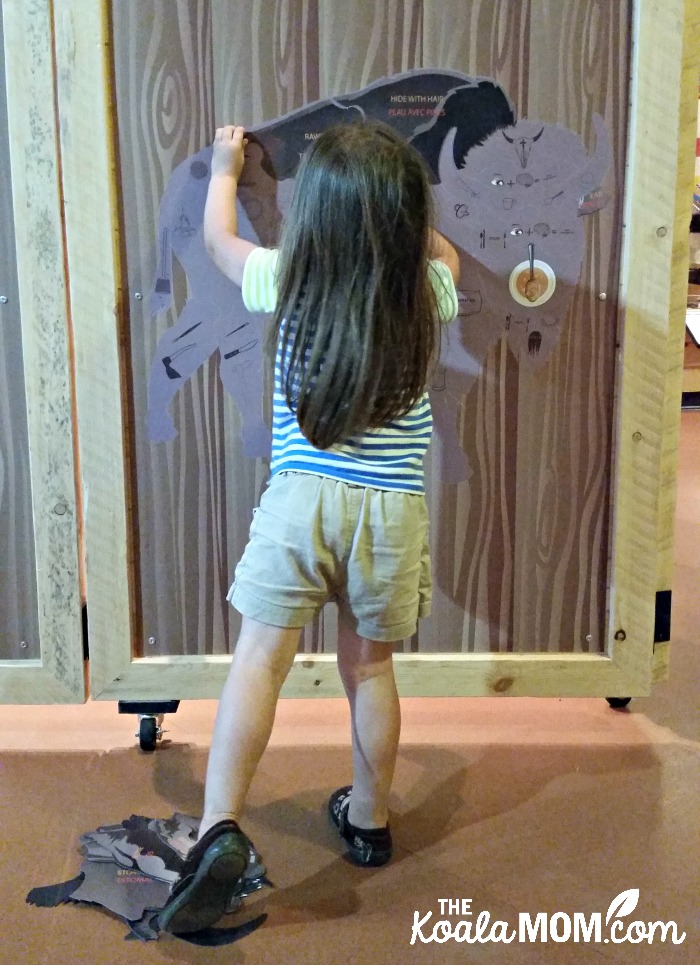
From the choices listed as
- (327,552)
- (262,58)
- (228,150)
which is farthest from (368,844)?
(262,58)

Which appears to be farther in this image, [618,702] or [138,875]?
[618,702]

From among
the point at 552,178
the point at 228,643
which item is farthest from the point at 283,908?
the point at 552,178

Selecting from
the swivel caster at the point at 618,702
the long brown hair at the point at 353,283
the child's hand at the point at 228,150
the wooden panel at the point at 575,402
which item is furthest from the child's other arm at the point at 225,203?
the swivel caster at the point at 618,702

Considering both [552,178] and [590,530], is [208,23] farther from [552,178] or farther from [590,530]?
[590,530]

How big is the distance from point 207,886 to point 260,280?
853mm

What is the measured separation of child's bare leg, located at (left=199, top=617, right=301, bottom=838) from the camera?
127 centimetres

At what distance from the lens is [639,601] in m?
1.73

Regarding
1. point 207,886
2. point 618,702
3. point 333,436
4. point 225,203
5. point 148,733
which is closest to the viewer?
point 207,886

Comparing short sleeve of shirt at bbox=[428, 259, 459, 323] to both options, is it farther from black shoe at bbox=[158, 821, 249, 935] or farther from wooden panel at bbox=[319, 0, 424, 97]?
black shoe at bbox=[158, 821, 249, 935]

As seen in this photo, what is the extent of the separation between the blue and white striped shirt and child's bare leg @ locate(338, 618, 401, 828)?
28 centimetres

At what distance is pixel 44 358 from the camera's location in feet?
5.32

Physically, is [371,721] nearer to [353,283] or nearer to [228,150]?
[353,283]

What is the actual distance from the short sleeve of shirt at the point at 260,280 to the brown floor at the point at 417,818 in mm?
865

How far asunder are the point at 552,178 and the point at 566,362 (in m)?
0.32
